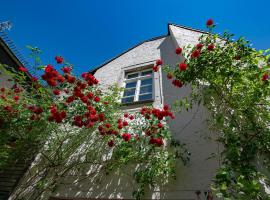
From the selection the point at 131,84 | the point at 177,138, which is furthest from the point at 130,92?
the point at 177,138

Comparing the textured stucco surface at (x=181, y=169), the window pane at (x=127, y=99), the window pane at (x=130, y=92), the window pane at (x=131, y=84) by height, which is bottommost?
the textured stucco surface at (x=181, y=169)

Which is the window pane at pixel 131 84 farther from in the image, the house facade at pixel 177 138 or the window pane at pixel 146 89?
the window pane at pixel 146 89

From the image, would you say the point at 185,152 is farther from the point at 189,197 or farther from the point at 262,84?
the point at 262,84

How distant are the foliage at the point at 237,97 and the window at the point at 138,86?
1946mm

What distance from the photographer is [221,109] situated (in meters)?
3.18

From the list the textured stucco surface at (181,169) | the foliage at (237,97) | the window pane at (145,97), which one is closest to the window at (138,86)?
the window pane at (145,97)

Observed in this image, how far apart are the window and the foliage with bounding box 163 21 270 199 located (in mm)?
1946

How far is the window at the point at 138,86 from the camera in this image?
16.9 feet

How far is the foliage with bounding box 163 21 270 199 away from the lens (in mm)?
2537

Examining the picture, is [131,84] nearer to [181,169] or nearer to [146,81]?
[146,81]

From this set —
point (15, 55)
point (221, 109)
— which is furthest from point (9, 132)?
point (15, 55)

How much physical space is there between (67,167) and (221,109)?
3.35 m

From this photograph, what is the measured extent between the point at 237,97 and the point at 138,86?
3.05 meters

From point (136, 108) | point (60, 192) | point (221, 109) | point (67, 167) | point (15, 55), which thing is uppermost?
point (15, 55)
